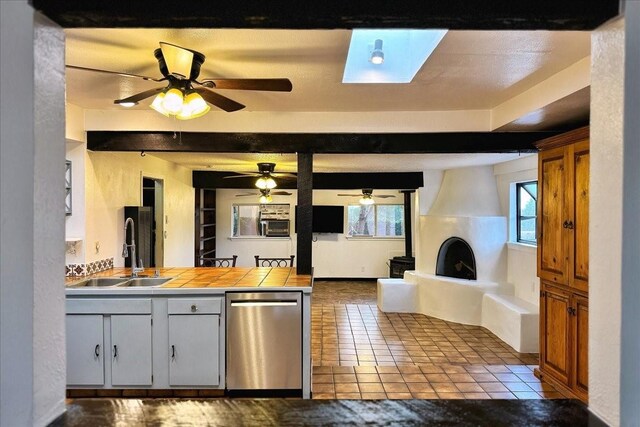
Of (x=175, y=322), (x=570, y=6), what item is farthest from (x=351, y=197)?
(x=570, y=6)

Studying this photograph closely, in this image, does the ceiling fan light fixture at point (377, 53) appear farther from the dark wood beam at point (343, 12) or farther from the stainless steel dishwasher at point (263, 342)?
the stainless steel dishwasher at point (263, 342)

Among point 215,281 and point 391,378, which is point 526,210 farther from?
point 215,281

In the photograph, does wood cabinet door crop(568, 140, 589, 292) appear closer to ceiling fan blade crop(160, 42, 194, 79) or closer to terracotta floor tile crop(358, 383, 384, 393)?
terracotta floor tile crop(358, 383, 384, 393)

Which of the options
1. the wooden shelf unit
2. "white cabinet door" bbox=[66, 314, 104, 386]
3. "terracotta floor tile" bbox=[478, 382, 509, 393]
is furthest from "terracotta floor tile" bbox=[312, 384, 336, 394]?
the wooden shelf unit

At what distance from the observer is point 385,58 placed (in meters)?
2.76

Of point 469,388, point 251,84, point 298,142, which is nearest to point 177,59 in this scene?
point 251,84

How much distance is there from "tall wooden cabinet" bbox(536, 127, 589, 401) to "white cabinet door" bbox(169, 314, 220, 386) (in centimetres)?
281

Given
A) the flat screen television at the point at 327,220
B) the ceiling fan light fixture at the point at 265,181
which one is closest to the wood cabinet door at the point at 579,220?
the ceiling fan light fixture at the point at 265,181

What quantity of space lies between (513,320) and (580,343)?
157 cm

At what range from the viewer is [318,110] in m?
3.64

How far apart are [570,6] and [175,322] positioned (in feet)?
10.6

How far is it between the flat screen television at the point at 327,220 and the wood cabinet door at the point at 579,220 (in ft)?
21.5

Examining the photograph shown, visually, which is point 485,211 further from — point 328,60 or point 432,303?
point 328,60

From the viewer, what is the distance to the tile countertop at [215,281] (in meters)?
3.22
